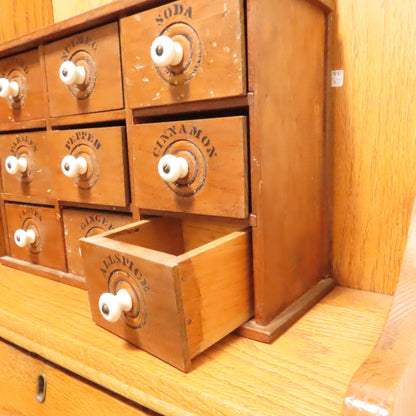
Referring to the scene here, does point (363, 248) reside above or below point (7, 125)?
below

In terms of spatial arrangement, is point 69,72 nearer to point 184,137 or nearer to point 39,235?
point 184,137

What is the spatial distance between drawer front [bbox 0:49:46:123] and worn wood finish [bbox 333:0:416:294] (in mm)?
593

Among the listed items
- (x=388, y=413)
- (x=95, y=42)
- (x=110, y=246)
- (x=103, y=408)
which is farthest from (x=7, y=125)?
(x=388, y=413)

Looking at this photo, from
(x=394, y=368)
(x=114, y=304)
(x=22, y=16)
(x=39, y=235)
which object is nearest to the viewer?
(x=394, y=368)

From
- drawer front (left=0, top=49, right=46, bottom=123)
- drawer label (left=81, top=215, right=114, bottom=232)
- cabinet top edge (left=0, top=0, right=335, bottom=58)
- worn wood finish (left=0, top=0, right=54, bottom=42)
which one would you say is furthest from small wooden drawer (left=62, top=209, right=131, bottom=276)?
worn wood finish (left=0, top=0, right=54, bottom=42)

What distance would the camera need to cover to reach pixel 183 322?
0.50 meters

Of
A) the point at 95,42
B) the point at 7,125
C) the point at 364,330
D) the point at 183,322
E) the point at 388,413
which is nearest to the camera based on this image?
the point at 388,413

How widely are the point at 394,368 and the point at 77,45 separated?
0.71 m

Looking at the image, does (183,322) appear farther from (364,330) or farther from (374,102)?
(374,102)

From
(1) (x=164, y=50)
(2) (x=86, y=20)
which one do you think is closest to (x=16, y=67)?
(2) (x=86, y=20)

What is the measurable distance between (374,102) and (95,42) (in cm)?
51

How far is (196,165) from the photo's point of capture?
0.60 metres

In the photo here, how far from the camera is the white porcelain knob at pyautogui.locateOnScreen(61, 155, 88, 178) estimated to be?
28.4 inches

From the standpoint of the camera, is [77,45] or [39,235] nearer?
[77,45]
